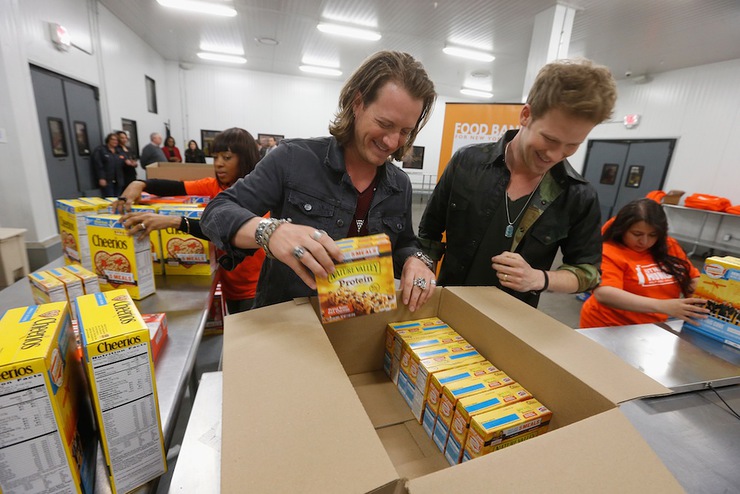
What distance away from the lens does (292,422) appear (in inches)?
20.1

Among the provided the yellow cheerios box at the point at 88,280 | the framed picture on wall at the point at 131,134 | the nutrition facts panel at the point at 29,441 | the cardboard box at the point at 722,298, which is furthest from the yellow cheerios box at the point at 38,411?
the framed picture on wall at the point at 131,134

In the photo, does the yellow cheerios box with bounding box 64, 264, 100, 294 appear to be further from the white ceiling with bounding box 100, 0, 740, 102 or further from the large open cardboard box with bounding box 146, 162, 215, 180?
the white ceiling with bounding box 100, 0, 740, 102

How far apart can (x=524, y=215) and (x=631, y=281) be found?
0.92 meters

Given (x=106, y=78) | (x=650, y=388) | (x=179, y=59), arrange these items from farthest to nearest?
(x=179, y=59), (x=106, y=78), (x=650, y=388)

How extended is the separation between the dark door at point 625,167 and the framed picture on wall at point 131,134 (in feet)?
30.6

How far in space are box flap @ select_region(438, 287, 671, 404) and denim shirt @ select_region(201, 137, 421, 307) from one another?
25 centimetres

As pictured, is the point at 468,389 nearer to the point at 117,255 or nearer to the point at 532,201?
the point at 532,201

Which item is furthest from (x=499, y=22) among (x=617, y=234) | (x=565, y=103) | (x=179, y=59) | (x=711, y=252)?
(x=179, y=59)

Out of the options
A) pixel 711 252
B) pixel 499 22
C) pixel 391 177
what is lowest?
pixel 711 252

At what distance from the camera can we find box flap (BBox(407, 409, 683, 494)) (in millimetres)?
435

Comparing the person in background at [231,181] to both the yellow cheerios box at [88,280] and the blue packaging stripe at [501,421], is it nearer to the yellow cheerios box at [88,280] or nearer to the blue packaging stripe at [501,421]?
the yellow cheerios box at [88,280]

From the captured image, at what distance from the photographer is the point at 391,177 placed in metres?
1.19

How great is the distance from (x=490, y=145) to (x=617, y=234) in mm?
994

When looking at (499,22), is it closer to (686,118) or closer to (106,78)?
(686,118)
